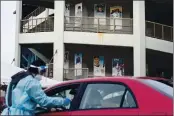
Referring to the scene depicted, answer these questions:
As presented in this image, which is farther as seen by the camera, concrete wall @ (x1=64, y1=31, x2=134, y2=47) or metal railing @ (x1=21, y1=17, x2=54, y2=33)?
metal railing @ (x1=21, y1=17, x2=54, y2=33)

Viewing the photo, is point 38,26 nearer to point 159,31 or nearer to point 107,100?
point 159,31

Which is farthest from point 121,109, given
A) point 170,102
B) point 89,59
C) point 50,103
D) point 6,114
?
point 89,59

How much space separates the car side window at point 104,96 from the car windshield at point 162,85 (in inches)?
13.0

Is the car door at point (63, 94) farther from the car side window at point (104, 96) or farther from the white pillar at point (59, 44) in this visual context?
→ the white pillar at point (59, 44)

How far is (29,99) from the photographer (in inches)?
208

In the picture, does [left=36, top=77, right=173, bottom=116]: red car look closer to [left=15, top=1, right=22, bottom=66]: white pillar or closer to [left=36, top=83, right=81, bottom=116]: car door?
[left=36, top=83, right=81, bottom=116]: car door

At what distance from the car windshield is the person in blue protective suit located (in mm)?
1064

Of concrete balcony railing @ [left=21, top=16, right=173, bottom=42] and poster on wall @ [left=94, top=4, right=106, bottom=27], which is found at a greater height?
poster on wall @ [left=94, top=4, right=106, bottom=27]

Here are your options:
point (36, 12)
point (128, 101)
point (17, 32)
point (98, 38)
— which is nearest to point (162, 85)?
point (128, 101)

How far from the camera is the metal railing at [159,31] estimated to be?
24.0 meters

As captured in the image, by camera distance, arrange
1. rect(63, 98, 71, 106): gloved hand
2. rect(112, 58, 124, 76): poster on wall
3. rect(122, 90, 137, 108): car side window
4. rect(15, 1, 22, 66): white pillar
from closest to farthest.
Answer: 1. rect(122, 90, 137, 108): car side window
2. rect(63, 98, 71, 106): gloved hand
3. rect(15, 1, 22, 66): white pillar
4. rect(112, 58, 124, 76): poster on wall

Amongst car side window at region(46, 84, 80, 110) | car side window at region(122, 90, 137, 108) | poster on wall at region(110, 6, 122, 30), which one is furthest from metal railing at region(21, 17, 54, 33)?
car side window at region(122, 90, 137, 108)

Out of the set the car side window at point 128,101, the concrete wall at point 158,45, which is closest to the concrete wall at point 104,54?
the concrete wall at point 158,45

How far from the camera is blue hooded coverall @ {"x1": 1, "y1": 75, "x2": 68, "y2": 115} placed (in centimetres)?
523
